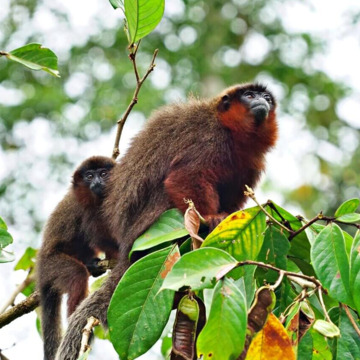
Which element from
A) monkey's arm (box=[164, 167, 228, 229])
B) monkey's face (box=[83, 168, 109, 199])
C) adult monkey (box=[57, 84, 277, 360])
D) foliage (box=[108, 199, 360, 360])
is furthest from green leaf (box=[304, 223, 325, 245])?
monkey's face (box=[83, 168, 109, 199])

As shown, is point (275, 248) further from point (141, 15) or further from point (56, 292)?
point (56, 292)

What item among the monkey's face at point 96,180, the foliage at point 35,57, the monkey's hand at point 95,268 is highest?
the foliage at point 35,57

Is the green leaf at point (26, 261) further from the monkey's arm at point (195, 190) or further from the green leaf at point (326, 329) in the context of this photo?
the green leaf at point (326, 329)

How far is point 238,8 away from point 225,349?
15.8 m

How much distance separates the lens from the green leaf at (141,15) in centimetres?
296

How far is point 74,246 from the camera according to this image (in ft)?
16.7

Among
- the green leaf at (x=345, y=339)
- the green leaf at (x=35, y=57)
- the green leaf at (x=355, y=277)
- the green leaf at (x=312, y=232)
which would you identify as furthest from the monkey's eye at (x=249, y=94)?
the green leaf at (x=355, y=277)

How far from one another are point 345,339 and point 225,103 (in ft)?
7.44

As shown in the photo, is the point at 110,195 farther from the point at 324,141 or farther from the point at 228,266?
the point at 324,141

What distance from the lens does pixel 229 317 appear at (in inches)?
71.9

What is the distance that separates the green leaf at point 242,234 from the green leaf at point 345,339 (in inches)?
14.1

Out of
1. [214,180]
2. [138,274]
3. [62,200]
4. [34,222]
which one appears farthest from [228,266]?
[34,222]

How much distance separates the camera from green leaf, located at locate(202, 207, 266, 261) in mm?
2352

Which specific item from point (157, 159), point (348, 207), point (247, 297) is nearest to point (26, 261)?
point (157, 159)
